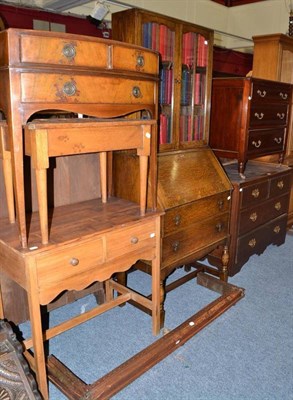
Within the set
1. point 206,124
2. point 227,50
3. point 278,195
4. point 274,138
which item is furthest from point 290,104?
point 227,50

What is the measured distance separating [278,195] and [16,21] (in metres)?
4.47

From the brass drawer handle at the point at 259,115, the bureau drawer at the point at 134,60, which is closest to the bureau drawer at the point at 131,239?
the bureau drawer at the point at 134,60

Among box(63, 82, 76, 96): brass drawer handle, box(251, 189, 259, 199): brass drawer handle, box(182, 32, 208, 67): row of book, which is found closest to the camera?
box(63, 82, 76, 96): brass drawer handle

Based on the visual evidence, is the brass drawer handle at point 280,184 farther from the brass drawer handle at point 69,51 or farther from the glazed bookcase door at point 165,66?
the brass drawer handle at point 69,51

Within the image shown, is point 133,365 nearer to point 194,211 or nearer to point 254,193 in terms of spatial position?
point 194,211

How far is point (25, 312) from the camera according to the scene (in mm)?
2246

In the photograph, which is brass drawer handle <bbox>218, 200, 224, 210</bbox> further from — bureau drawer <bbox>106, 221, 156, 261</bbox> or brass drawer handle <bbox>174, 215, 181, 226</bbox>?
bureau drawer <bbox>106, 221, 156, 261</bbox>

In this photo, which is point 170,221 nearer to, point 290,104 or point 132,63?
point 132,63

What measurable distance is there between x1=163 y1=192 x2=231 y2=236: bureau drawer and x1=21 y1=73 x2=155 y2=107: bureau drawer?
2.25 ft

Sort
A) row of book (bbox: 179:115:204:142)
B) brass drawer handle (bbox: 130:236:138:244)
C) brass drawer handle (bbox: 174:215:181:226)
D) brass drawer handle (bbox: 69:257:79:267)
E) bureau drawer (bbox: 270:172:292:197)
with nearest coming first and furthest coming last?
brass drawer handle (bbox: 69:257:79:267) → brass drawer handle (bbox: 130:236:138:244) → brass drawer handle (bbox: 174:215:181:226) → row of book (bbox: 179:115:204:142) → bureau drawer (bbox: 270:172:292:197)

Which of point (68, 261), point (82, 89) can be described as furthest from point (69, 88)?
point (68, 261)

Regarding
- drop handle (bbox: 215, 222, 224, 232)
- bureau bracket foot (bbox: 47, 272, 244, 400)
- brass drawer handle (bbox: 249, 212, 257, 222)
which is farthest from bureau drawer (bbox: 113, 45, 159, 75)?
brass drawer handle (bbox: 249, 212, 257, 222)

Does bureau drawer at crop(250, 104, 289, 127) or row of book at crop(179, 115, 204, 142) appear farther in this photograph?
bureau drawer at crop(250, 104, 289, 127)

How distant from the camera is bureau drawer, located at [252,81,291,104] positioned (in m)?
2.90
